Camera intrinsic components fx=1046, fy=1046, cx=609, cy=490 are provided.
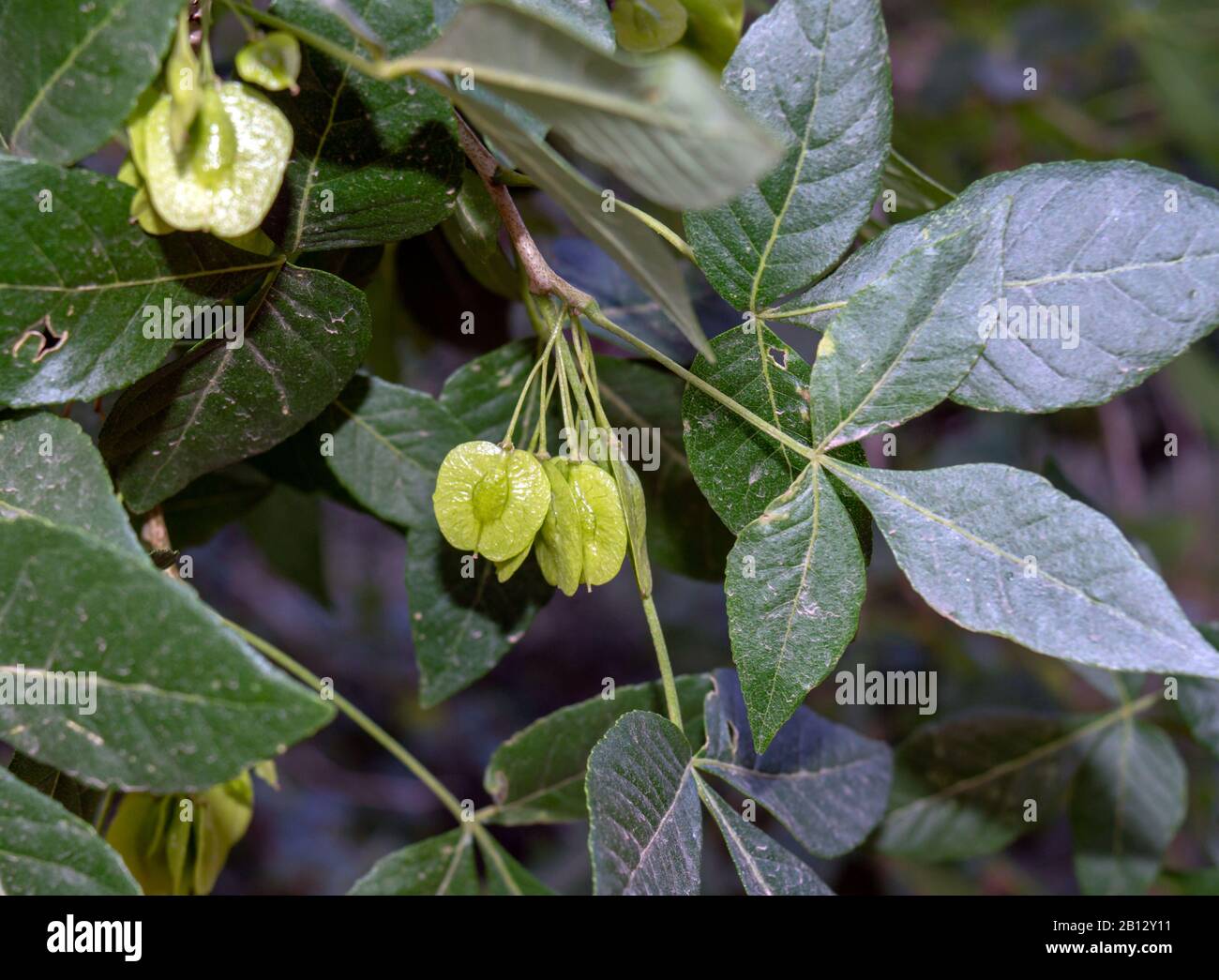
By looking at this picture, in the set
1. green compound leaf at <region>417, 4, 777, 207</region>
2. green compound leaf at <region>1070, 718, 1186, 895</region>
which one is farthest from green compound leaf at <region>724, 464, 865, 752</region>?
green compound leaf at <region>1070, 718, 1186, 895</region>

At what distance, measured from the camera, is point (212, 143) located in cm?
56

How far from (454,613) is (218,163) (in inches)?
17.4

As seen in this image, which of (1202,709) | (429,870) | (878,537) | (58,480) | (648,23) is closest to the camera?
(58,480)

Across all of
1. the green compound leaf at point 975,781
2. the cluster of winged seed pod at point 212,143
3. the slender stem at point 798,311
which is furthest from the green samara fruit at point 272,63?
the green compound leaf at point 975,781

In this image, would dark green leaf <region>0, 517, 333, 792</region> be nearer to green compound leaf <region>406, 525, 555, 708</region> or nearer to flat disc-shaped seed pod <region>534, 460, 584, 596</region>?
flat disc-shaped seed pod <region>534, 460, 584, 596</region>

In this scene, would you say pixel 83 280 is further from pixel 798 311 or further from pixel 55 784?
pixel 798 311

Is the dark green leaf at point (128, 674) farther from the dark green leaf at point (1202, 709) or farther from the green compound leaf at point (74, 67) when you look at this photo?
the dark green leaf at point (1202, 709)

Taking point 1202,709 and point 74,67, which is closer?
point 74,67

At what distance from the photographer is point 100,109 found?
22.0 inches

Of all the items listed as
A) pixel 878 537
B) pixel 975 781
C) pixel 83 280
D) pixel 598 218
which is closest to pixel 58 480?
pixel 83 280

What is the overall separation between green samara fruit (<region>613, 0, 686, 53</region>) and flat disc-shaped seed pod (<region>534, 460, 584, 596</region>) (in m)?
0.35

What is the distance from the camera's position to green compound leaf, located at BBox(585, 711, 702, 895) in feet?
2.07
